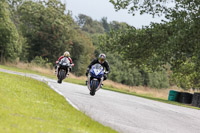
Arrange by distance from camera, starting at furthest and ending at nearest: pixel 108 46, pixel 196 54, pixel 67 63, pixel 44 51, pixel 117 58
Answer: pixel 117 58 < pixel 44 51 < pixel 108 46 < pixel 196 54 < pixel 67 63

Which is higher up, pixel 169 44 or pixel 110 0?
pixel 110 0

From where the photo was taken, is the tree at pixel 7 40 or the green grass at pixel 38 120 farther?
the tree at pixel 7 40

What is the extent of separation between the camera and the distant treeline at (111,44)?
29.0m

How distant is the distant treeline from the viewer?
29.0m

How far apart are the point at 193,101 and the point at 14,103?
25.4 m

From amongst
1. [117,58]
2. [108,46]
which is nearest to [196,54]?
[108,46]

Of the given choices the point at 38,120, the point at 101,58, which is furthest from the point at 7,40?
the point at 38,120

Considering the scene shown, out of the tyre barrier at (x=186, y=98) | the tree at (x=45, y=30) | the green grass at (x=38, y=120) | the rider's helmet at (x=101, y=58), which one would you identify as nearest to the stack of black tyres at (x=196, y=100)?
the tyre barrier at (x=186, y=98)

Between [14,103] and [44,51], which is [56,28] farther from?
[14,103]

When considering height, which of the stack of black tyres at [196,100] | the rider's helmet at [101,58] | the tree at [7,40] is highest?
the tree at [7,40]

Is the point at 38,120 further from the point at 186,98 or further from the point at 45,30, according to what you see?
the point at 45,30

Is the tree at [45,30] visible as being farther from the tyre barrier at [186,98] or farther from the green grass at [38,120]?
the green grass at [38,120]

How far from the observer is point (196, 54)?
2723 cm

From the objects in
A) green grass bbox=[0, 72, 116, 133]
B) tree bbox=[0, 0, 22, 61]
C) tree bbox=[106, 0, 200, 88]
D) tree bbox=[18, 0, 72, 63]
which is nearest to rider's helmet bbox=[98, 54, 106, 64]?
green grass bbox=[0, 72, 116, 133]
